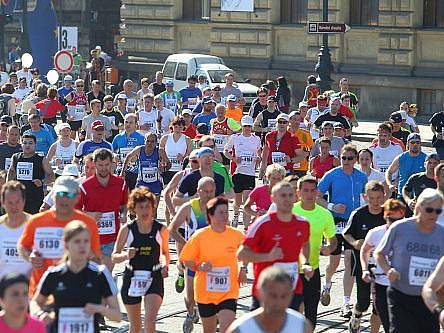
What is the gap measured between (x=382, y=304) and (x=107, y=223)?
2663mm

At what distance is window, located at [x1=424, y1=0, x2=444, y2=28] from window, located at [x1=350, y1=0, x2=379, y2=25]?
148 cm

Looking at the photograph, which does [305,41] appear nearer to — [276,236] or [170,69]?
[170,69]

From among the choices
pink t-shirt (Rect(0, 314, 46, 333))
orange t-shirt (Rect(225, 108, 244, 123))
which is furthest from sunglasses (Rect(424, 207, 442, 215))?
orange t-shirt (Rect(225, 108, 244, 123))

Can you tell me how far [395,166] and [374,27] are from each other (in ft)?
71.8

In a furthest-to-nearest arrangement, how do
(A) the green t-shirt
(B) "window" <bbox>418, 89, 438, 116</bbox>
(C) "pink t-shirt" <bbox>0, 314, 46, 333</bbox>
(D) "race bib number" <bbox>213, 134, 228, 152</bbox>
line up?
(B) "window" <bbox>418, 89, 438, 116</bbox> → (D) "race bib number" <bbox>213, 134, 228, 152</bbox> → (A) the green t-shirt → (C) "pink t-shirt" <bbox>0, 314, 46, 333</bbox>

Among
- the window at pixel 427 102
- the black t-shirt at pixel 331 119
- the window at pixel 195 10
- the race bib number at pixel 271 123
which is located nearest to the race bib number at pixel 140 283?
the black t-shirt at pixel 331 119

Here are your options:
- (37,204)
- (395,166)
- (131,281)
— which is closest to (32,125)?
(37,204)

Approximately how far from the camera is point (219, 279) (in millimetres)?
10914

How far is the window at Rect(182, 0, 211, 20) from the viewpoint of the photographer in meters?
42.9

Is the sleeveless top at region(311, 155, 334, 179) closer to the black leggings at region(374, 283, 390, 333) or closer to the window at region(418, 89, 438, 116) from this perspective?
the black leggings at region(374, 283, 390, 333)

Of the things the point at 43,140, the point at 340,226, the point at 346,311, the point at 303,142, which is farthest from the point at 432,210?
the point at 43,140

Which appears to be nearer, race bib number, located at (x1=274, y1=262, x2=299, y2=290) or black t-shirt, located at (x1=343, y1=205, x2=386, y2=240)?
race bib number, located at (x1=274, y1=262, x2=299, y2=290)

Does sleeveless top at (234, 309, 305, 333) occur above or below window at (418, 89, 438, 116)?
above

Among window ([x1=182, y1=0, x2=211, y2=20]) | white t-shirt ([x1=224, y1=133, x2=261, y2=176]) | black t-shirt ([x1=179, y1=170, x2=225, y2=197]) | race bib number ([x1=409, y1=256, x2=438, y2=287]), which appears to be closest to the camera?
race bib number ([x1=409, y1=256, x2=438, y2=287])
